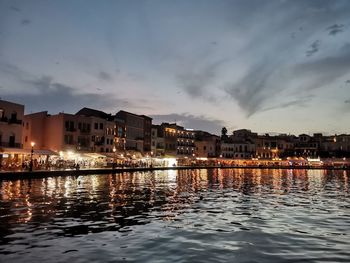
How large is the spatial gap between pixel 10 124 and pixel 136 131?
177ft

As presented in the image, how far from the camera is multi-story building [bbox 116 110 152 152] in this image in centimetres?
10550

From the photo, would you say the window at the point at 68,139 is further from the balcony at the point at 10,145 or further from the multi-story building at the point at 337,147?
the multi-story building at the point at 337,147

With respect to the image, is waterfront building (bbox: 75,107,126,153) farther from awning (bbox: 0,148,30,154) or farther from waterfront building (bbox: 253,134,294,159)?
waterfront building (bbox: 253,134,294,159)

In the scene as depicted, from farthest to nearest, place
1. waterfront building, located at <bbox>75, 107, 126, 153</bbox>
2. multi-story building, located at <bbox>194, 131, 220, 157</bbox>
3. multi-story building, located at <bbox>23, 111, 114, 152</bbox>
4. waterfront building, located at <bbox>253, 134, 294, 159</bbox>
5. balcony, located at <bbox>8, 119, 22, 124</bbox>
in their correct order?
waterfront building, located at <bbox>253, 134, 294, 159</bbox> → multi-story building, located at <bbox>194, 131, 220, 157</bbox> → waterfront building, located at <bbox>75, 107, 126, 153</bbox> → multi-story building, located at <bbox>23, 111, 114, 152</bbox> → balcony, located at <bbox>8, 119, 22, 124</bbox>

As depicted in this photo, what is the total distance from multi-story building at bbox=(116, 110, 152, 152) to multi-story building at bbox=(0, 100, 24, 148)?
43.8 m

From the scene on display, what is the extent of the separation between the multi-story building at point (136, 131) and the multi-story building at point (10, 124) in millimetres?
43800

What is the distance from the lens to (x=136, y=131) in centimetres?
11125

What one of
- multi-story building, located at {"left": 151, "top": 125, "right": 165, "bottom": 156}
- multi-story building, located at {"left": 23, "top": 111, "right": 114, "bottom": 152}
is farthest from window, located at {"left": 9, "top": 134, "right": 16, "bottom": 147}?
multi-story building, located at {"left": 151, "top": 125, "right": 165, "bottom": 156}

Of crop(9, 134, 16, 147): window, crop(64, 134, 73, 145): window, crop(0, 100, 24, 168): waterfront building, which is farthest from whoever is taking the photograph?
crop(64, 134, 73, 145): window

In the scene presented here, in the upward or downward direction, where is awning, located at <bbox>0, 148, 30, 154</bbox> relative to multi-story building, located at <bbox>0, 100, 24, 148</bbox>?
downward

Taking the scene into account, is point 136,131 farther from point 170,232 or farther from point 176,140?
point 170,232

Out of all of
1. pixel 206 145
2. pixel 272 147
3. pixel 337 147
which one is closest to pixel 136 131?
pixel 206 145

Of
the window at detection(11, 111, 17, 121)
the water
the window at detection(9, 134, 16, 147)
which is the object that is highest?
the window at detection(11, 111, 17, 121)

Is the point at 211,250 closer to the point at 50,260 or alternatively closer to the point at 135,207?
the point at 50,260
